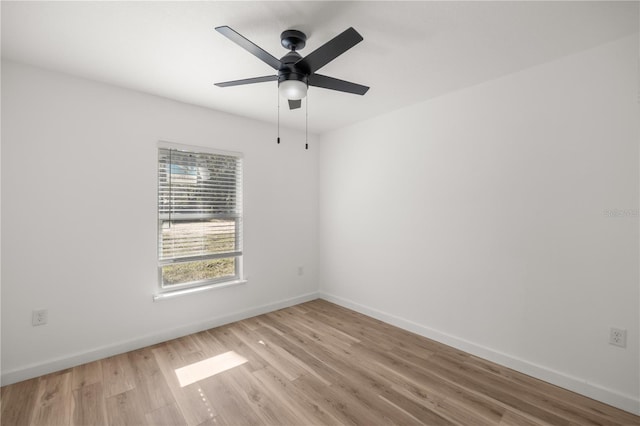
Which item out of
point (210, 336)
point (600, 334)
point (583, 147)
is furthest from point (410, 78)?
point (210, 336)

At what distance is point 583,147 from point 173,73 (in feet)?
11.0

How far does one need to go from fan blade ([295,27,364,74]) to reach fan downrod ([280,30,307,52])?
0.26 meters

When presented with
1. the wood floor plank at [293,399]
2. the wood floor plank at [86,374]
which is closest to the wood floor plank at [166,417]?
the wood floor plank at [293,399]

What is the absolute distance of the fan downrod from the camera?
188 cm

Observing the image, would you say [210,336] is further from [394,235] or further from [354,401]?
[394,235]

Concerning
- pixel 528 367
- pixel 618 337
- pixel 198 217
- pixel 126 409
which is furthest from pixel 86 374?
pixel 618 337

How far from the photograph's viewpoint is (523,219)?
246 cm

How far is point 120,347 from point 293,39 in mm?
3089

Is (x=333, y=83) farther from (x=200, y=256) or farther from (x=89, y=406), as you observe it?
(x=89, y=406)

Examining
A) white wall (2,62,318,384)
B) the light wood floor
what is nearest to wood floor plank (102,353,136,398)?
the light wood floor

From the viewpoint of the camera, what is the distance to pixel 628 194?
1.99m

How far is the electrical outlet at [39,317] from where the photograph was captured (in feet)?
7.71

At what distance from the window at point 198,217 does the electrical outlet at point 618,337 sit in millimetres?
3501

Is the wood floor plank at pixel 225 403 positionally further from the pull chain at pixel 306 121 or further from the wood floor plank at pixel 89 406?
the pull chain at pixel 306 121
